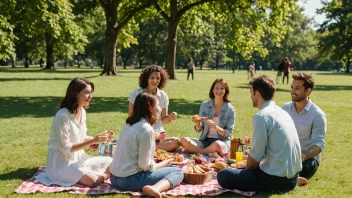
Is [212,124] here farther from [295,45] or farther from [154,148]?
[295,45]

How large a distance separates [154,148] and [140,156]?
28 centimetres

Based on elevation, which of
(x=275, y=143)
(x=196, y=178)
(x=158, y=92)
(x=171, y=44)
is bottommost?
(x=196, y=178)

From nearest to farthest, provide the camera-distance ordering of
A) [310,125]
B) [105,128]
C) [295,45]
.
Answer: [310,125] → [105,128] → [295,45]

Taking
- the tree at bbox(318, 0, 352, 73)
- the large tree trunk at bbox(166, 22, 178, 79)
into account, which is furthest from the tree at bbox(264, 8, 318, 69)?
the large tree trunk at bbox(166, 22, 178, 79)

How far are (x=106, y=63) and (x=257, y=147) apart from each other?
1247 inches

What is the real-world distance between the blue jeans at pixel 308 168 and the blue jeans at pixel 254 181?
77 centimetres

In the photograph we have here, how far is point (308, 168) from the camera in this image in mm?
6922

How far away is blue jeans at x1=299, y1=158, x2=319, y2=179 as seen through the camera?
6.89 metres

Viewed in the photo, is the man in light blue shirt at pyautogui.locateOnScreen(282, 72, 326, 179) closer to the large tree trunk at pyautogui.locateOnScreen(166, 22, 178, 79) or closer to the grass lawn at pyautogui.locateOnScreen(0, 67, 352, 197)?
the grass lawn at pyautogui.locateOnScreen(0, 67, 352, 197)

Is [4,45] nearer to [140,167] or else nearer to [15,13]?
[15,13]

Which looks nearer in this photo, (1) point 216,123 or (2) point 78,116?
(2) point 78,116

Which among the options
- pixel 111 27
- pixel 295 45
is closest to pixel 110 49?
pixel 111 27

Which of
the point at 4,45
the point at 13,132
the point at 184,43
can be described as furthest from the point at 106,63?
the point at 184,43

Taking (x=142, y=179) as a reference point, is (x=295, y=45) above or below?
above
